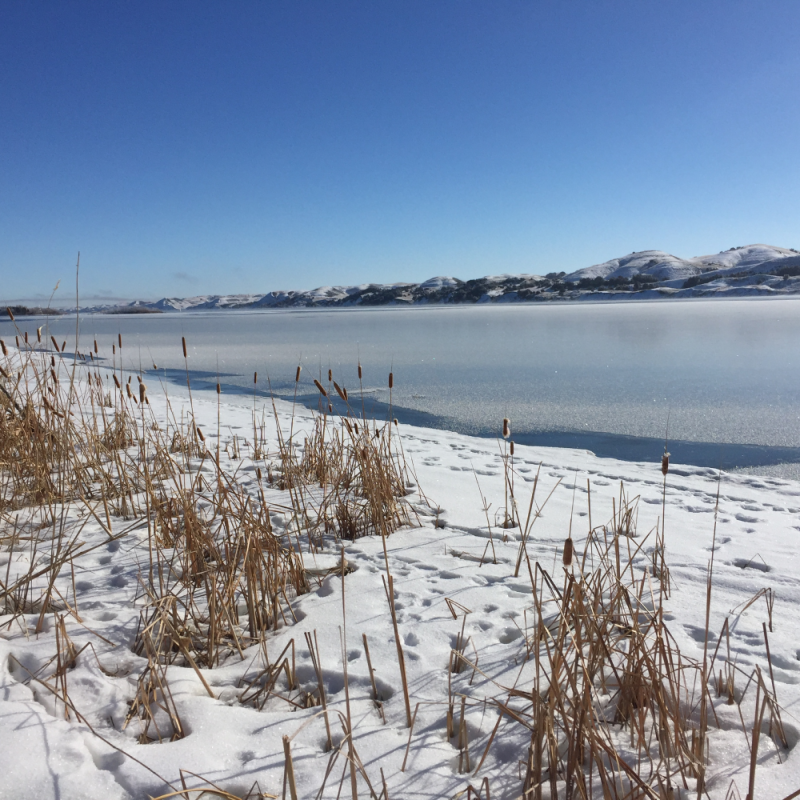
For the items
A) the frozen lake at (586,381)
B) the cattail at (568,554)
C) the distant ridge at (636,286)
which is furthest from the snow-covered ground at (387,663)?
the distant ridge at (636,286)

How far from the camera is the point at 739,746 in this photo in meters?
1.31

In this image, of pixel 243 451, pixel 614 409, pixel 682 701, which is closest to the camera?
pixel 682 701

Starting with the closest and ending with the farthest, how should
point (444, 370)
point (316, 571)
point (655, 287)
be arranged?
1. point (316, 571)
2. point (444, 370)
3. point (655, 287)

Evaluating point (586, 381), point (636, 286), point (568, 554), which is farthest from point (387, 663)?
point (636, 286)

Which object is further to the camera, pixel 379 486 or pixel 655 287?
pixel 655 287

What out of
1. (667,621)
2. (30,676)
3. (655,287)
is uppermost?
(655,287)

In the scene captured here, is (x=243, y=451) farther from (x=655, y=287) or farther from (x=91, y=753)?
(x=655, y=287)

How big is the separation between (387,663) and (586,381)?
767 centimetres

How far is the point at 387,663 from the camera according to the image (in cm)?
174

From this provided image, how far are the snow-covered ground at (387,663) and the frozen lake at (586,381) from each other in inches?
96.7

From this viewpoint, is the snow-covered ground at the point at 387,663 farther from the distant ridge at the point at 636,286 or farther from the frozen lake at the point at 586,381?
the distant ridge at the point at 636,286

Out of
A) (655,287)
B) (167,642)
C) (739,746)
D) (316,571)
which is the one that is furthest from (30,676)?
(655,287)

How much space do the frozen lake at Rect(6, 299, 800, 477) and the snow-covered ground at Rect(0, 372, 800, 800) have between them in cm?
246

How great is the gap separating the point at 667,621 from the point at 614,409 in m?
5.28
